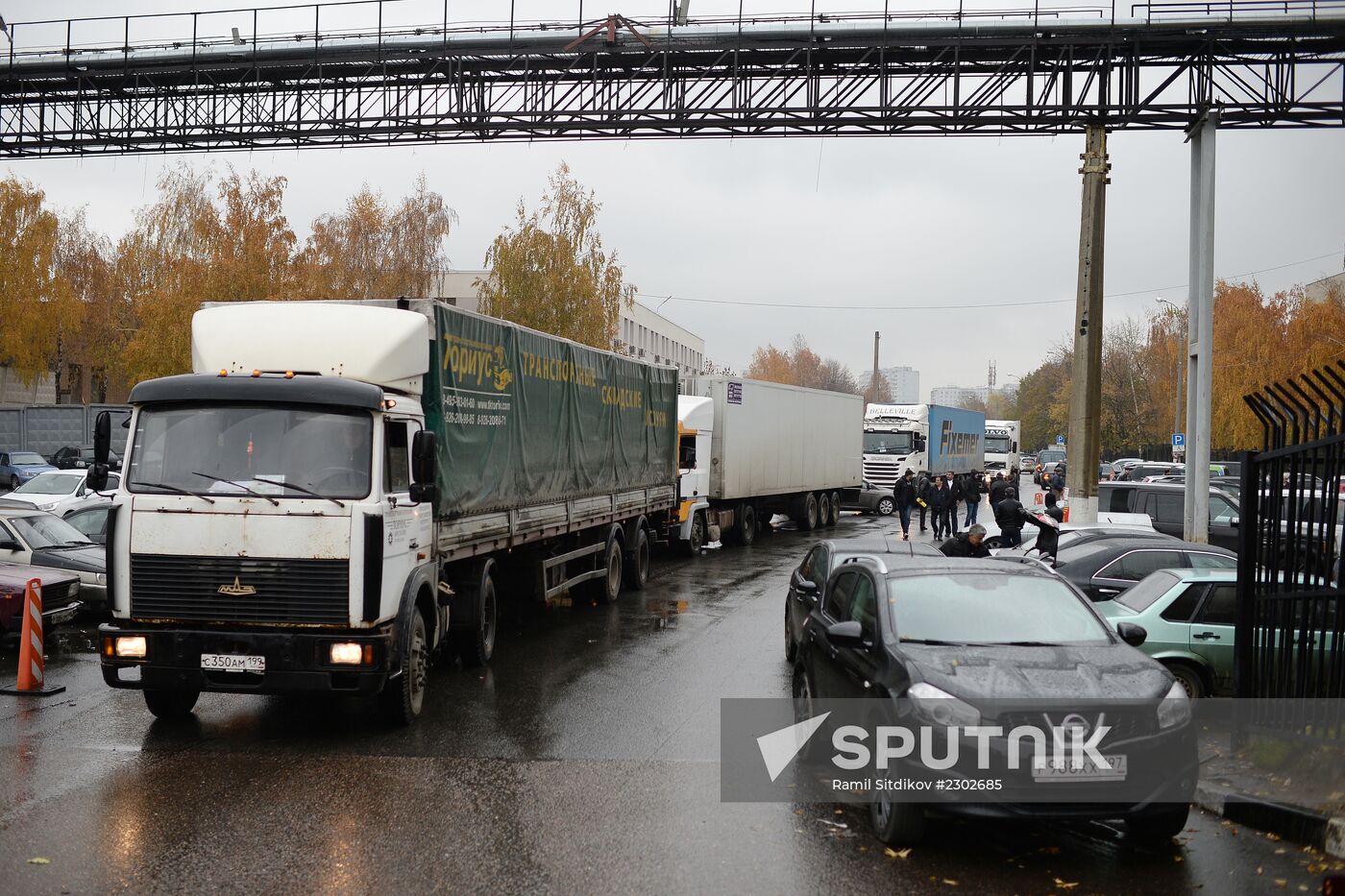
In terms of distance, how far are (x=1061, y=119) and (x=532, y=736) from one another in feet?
53.8

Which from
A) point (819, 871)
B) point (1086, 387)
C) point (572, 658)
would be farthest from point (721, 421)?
point (819, 871)

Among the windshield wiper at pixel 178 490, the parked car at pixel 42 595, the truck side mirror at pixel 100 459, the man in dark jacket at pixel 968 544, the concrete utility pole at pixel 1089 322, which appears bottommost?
the parked car at pixel 42 595

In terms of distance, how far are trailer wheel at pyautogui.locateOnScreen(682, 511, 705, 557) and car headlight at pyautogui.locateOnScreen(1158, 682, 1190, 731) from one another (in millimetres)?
18512

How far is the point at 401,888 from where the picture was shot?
5691 mm

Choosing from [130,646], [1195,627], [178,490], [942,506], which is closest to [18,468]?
[942,506]

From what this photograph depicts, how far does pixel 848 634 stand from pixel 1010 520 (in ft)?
39.6

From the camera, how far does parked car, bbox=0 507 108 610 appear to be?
47.1 feet

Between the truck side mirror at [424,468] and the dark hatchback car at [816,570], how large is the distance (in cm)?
369

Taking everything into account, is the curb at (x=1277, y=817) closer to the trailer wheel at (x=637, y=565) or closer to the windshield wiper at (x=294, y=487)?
the windshield wiper at (x=294, y=487)

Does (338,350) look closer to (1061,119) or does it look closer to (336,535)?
(336,535)

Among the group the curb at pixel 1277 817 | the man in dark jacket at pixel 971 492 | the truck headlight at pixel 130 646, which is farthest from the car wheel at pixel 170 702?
the man in dark jacket at pixel 971 492

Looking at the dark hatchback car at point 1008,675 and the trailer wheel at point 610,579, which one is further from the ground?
the dark hatchback car at point 1008,675

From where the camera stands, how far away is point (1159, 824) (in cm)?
620

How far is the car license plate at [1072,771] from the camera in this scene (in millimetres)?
5871
